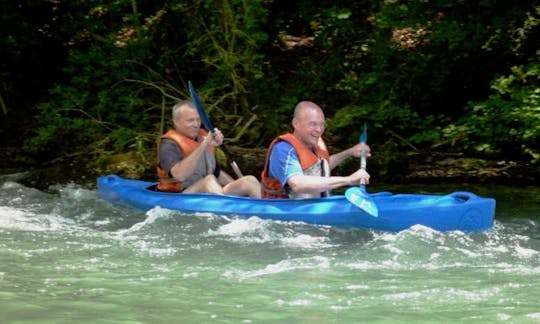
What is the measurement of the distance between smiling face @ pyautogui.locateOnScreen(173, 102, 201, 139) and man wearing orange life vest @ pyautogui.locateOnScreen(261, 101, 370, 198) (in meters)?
0.95

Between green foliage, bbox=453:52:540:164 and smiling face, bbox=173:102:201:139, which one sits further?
green foliage, bbox=453:52:540:164

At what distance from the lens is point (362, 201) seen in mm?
6145

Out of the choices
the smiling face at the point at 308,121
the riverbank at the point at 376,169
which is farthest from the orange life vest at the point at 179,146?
the riverbank at the point at 376,169

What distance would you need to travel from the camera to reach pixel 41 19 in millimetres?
11984

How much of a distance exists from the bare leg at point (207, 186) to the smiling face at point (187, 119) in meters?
0.38

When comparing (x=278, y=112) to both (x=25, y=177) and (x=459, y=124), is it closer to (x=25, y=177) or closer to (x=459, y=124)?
(x=459, y=124)

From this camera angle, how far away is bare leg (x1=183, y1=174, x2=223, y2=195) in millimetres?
7285

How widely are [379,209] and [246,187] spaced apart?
1.29 meters

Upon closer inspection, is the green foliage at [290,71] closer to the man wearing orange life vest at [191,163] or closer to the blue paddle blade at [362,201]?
the man wearing orange life vest at [191,163]

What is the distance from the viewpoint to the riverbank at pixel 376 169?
9.09m

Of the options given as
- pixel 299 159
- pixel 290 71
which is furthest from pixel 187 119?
pixel 290 71

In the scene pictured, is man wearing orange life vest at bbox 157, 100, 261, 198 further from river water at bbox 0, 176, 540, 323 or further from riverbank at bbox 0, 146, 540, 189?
riverbank at bbox 0, 146, 540, 189

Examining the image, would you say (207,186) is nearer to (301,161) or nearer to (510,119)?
(301,161)

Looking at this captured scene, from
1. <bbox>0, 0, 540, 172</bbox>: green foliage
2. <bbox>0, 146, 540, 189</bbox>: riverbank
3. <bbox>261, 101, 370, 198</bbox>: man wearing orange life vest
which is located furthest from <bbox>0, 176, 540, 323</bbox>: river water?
<bbox>0, 0, 540, 172</bbox>: green foliage
